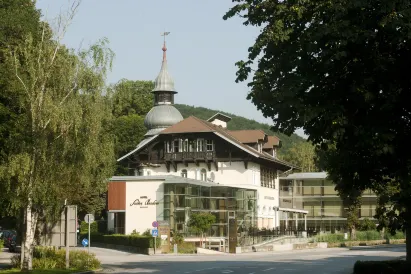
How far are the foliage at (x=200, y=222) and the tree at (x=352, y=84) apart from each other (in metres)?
41.0

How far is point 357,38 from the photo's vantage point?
61.1 ft

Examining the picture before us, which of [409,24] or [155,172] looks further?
[155,172]

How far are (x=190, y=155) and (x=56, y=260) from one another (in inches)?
1689

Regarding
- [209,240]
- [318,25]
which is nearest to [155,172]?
[209,240]

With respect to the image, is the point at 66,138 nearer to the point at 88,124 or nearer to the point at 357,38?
the point at 88,124

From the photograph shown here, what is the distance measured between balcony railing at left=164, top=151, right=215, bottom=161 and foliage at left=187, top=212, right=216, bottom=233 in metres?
13.6

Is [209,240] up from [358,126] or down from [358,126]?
down

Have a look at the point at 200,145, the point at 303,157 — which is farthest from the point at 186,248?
the point at 303,157

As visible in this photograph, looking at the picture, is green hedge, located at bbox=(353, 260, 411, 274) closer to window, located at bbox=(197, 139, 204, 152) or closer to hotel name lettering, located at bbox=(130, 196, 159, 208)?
hotel name lettering, located at bbox=(130, 196, 159, 208)

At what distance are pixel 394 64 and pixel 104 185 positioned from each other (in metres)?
18.1

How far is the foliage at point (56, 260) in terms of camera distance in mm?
34000

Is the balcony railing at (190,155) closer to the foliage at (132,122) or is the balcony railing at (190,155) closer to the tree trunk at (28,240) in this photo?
the foliage at (132,122)

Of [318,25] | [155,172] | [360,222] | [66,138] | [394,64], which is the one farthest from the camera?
[360,222]

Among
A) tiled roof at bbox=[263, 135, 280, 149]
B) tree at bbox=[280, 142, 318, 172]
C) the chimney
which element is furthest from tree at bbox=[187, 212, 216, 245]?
tree at bbox=[280, 142, 318, 172]
